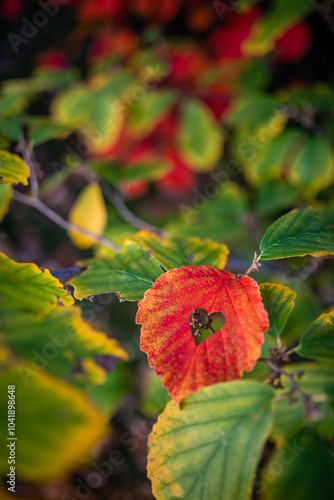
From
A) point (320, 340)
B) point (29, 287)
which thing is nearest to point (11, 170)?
point (29, 287)

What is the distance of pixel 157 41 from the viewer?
1648 millimetres

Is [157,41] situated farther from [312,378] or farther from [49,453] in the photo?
[49,453]

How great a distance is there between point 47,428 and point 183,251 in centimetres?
37

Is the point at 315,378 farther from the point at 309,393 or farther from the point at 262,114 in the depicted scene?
the point at 262,114

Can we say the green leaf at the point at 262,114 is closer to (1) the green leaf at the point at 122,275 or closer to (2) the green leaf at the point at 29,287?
(1) the green leaf at the point at 122,275

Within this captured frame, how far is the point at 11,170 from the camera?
566mm

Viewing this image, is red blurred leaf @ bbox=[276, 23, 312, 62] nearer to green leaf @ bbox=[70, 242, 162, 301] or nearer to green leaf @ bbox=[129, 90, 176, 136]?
green leaf @ bbox=[129, 90, 176, 136]

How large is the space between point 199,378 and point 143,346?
0.30 ft

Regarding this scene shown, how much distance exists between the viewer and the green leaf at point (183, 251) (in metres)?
0.58

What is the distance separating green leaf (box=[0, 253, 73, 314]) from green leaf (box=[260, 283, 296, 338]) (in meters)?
0.34

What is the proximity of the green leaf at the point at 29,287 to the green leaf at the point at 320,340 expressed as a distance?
0.43 meters
